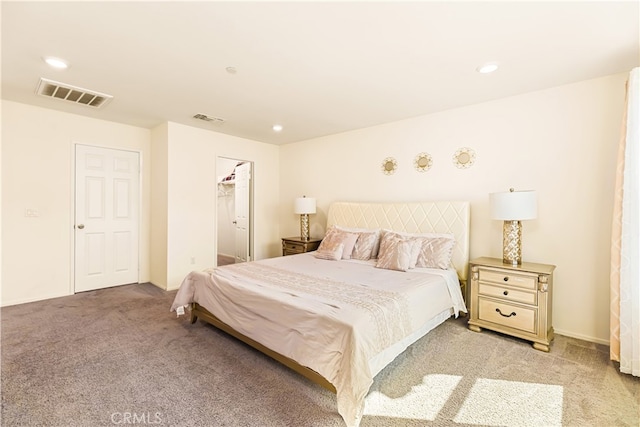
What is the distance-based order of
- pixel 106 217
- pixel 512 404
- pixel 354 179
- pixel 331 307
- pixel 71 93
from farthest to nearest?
pixel 354 179, pixel 106 217, pixel 71 93, pixel 331 307, pixel 512 404

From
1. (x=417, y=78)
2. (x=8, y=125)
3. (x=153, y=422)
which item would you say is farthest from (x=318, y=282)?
(x=8, y=125)

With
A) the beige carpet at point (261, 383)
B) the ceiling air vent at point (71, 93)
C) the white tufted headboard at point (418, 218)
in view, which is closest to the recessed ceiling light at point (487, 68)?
the white tufted headboard at point (418, 218)

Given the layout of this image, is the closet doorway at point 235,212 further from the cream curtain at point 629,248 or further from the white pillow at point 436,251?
the cream curtain at point 629,248

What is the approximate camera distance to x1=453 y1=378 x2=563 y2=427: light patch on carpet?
1702mm

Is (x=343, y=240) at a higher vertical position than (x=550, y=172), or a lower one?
lower

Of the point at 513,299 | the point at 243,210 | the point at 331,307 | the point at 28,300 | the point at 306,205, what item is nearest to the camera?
the point at 331,307

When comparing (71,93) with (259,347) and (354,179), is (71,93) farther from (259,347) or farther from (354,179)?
(354,179)

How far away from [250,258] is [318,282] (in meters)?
3.32

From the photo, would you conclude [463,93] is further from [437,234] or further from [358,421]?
[358,421]

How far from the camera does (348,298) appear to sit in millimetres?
2178

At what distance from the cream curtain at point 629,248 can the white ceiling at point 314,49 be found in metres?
0.57

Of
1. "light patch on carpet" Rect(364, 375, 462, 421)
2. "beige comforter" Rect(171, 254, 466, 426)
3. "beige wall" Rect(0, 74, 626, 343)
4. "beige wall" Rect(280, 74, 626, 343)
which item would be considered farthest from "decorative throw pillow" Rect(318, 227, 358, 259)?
"light patch on carpet" Rect(364, 375, 462, 421)

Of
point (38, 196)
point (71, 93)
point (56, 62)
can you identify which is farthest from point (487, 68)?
point (38, 196)

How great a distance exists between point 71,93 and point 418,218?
4.27 m
